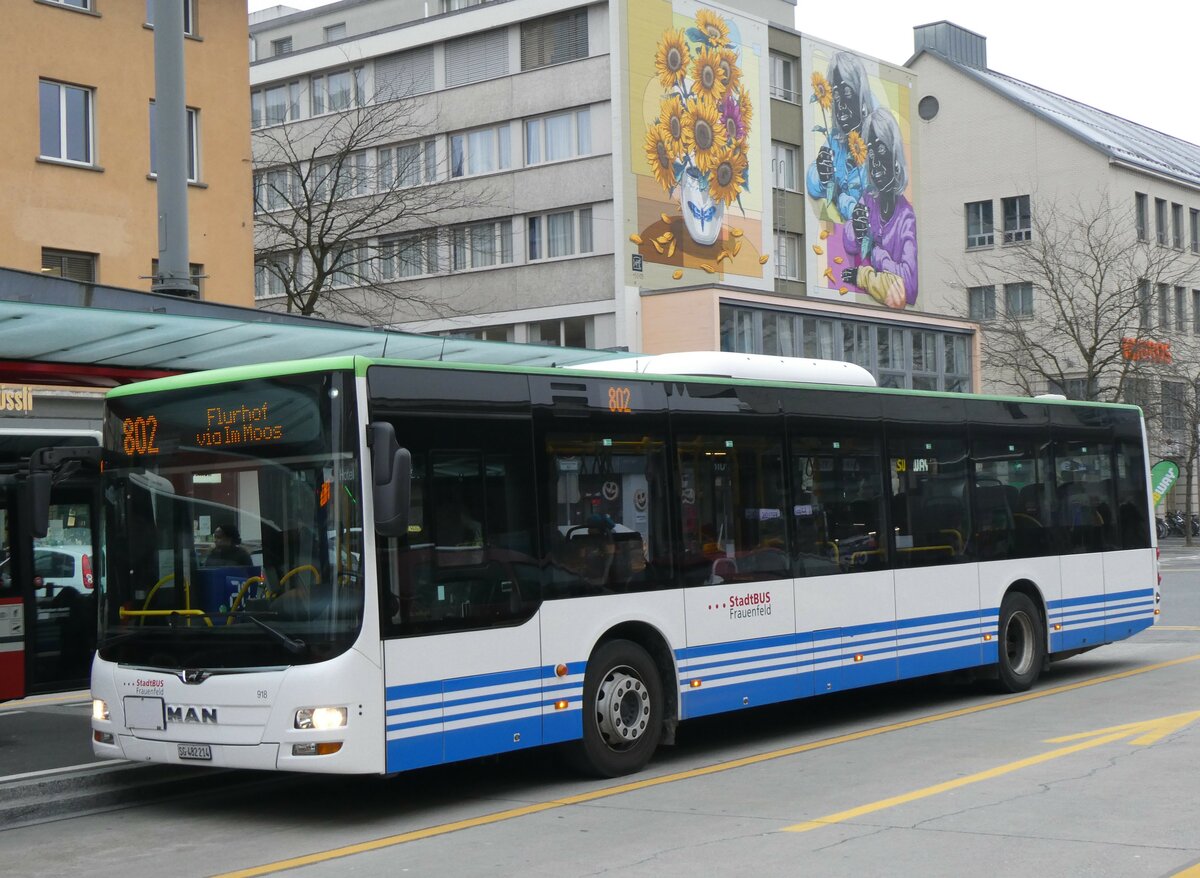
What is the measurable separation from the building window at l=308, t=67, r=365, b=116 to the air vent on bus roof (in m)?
43.0

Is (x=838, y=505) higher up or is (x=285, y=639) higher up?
(x=838, y=505)

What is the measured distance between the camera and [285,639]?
29.8 ft

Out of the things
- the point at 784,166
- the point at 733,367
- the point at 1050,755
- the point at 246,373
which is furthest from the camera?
the point at 784,166

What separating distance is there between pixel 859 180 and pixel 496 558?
48590 millimetres

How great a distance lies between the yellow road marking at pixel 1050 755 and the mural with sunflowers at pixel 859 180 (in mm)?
41307

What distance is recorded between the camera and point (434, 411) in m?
9.80

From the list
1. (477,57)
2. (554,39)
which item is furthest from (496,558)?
(477,57)

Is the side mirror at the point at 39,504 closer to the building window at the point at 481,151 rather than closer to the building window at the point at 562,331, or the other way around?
the building window at the point at 562,331

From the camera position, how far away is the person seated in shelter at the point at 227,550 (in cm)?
933

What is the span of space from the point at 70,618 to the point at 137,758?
4.54m

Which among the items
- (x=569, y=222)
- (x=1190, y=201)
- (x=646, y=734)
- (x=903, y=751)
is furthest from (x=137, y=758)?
(x=1190, y=201)

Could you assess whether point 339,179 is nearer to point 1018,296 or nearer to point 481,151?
point 481,151

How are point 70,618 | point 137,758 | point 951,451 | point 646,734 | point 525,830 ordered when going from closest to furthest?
point 525,830 < point 137,758 < point 646,734 < point 70,618 < point 951,451

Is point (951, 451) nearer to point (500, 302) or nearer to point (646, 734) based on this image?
point (646, 734)
